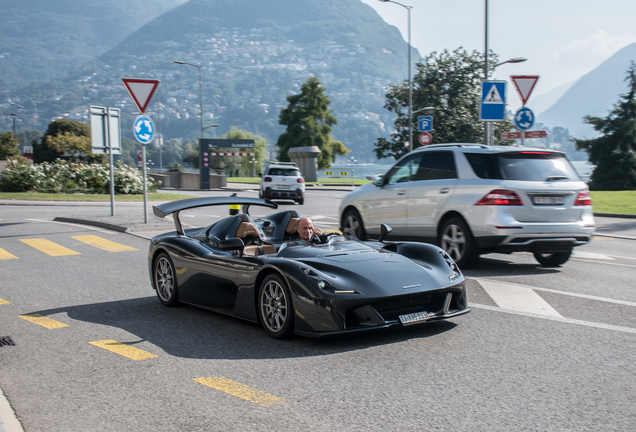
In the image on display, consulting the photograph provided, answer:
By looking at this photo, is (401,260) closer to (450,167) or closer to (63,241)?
(450,167)

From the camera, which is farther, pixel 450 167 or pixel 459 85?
pixel 459 85

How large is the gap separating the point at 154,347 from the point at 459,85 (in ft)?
159

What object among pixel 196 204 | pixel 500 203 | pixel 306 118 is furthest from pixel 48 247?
pixel 306 118

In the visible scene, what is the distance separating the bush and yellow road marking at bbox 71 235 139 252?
60.3 feet

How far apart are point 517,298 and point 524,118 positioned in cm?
1044

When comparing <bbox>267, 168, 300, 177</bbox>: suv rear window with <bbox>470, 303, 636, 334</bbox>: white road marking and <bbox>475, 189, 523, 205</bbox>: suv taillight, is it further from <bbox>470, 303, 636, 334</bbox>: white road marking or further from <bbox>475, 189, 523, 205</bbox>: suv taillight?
<bbox>470, 303, 636, 334</bbox>: white road marking

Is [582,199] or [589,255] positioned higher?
[582,199]

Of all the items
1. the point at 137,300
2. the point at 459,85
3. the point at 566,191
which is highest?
the point at 459,85

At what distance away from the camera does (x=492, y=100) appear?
15.9 metres

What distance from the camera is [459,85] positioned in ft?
166

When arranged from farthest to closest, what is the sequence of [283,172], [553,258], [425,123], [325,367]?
[425,123]
[283,172]
[553,258]
[325,367]

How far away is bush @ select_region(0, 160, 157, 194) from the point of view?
31297 millimetres

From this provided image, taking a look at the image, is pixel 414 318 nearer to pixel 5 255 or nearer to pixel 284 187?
pixel 5 255

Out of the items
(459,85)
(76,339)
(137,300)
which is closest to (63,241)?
(137,300)
